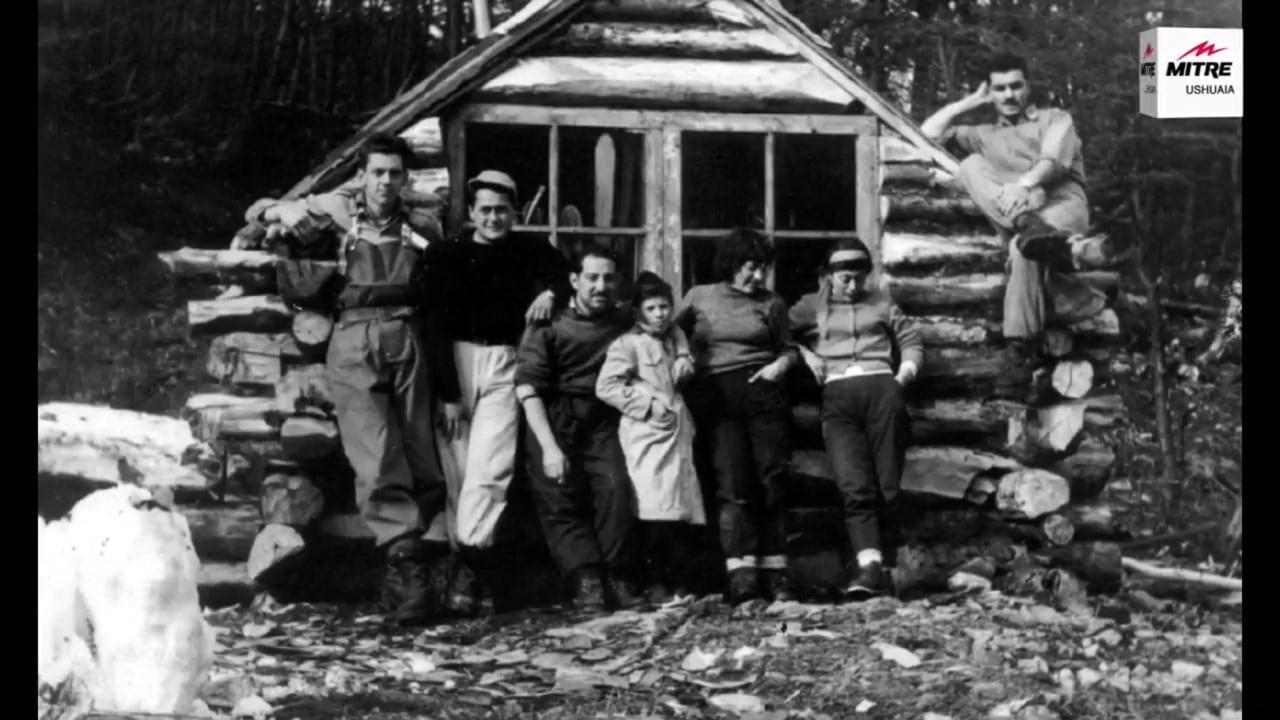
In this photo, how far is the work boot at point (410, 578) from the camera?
20.3 ft

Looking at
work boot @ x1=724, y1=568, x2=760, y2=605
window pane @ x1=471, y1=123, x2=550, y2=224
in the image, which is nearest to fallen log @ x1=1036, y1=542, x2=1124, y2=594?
work boot @ x1=724, y1=568, x2=760, y2=605

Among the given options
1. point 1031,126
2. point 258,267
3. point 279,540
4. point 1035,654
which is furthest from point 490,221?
point 1035,654

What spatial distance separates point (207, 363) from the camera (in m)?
6.32

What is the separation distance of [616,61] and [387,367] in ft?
5.41

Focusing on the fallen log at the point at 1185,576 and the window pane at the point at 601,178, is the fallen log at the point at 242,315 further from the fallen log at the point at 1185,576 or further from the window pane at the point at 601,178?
the fallen log at the point at 1185,576

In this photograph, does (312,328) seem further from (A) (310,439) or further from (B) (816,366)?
(B) (816,366)

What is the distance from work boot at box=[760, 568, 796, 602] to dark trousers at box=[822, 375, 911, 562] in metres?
0.35

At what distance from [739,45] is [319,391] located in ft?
7.65

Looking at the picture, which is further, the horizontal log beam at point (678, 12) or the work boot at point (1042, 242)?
the work boot at point (1042, 242)

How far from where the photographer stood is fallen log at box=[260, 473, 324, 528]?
6184 millimetres

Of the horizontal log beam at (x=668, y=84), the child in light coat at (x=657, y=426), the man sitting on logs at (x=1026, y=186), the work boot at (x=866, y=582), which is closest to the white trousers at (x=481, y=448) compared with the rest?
the child in light coat at (x=657, y=426)

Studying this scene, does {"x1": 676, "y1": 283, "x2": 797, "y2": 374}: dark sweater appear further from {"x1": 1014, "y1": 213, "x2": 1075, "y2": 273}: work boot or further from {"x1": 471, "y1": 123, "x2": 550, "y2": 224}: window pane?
{"x1": 1014, "y1": 213, "x2": 1075, "y2": 273}: work boot

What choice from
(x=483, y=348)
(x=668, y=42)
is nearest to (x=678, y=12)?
(x=668, y=42)

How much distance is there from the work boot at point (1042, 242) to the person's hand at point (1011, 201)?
35 millimetres
